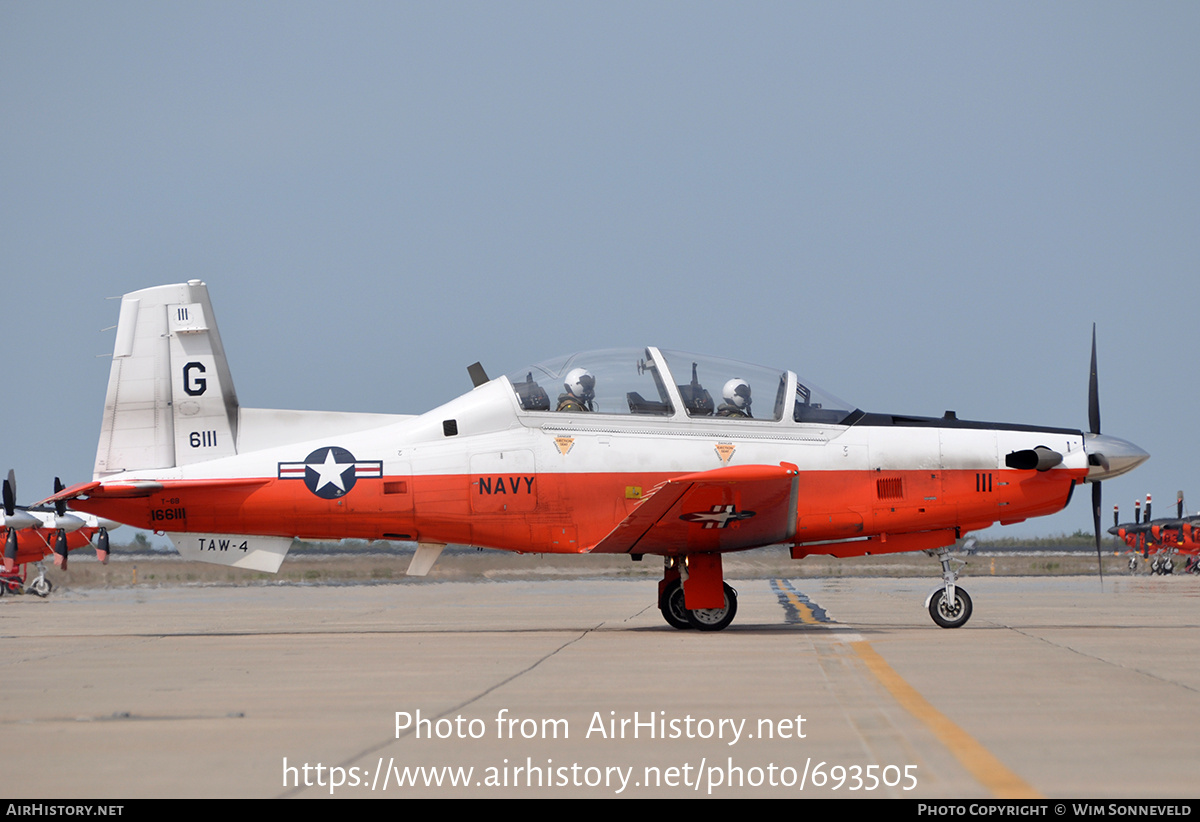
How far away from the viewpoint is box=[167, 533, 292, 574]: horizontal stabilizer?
13.2m

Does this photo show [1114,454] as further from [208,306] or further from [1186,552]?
[1186,552]

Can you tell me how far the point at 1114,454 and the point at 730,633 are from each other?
479cm

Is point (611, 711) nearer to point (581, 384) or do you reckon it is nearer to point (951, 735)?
point (951, 735)

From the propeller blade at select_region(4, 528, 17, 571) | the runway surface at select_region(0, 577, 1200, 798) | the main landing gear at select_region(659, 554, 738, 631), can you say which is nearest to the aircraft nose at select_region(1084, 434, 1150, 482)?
the runway surface at select_region(0, 577, 1200, 798)

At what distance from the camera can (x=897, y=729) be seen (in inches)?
240

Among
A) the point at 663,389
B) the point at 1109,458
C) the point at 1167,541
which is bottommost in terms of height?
the point at 1167,541

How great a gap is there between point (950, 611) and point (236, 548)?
8.21 m

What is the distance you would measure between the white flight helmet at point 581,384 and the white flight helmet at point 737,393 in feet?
4.90

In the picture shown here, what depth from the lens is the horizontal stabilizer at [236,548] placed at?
43.2 feet

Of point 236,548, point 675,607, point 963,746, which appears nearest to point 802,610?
point 675,607

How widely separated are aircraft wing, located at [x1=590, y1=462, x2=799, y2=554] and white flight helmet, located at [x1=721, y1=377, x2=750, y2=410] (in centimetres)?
86

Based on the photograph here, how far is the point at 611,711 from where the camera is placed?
6.87 m

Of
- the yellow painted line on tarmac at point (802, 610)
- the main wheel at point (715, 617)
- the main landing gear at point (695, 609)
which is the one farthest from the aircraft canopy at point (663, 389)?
the yellow painted line on tarmac at point (802, 610)

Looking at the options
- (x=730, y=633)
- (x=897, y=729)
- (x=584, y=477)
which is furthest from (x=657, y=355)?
(x=897, y=729)
